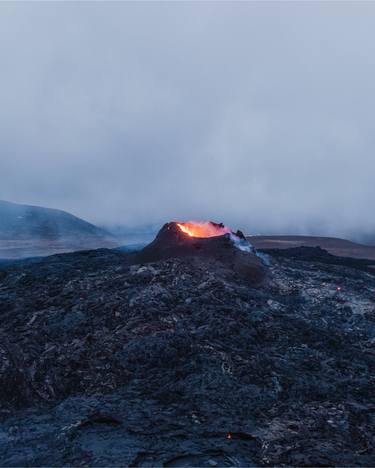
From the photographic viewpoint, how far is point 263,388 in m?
9.21

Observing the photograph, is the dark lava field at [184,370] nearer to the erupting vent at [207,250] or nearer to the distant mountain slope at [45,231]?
the erupting vent at [207,250]

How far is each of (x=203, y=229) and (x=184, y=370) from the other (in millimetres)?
11175

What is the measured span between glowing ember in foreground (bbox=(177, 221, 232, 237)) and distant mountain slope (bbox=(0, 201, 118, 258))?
37215mm

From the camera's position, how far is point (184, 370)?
9.86 m

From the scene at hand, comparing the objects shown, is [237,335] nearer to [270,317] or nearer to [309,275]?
[270,317]

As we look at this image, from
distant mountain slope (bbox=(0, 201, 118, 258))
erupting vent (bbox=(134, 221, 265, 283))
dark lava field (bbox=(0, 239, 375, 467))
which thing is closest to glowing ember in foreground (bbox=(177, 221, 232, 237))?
erupting vent (bbox=(134, 221, 265, 283))

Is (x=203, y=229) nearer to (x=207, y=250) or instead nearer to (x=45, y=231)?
(x=207, y=250)

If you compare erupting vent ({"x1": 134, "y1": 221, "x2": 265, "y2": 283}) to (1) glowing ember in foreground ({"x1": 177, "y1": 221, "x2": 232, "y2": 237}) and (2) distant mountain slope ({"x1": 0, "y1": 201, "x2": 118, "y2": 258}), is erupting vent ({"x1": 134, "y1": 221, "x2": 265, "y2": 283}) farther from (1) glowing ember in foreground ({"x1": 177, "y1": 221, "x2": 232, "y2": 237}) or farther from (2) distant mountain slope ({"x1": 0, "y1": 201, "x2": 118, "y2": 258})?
(2) distant mountain slope ({"x1": 0, "y1": 201, "x2": 118, "y2": 258})

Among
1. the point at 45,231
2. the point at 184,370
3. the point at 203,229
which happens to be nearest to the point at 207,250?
the point at 203,229

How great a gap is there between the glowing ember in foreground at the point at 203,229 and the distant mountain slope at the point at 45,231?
37215 millimetres

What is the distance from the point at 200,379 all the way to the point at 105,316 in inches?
175

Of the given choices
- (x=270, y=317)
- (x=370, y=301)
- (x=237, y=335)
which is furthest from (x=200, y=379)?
(x=370, y=301)

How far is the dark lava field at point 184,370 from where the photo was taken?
7223 millimetres

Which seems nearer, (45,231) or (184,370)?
(184,370)
